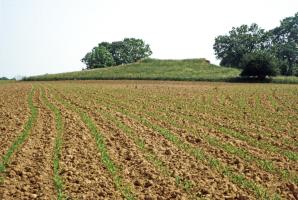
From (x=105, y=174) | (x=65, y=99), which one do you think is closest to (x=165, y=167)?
(x=105, y=174)

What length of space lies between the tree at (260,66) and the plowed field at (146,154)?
114ft

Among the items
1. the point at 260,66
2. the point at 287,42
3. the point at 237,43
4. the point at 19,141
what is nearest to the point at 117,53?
the point at 237,43

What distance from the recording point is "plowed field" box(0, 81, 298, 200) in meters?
10.1

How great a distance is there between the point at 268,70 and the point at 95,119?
1661 inches

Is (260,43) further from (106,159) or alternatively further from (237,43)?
(106,159)

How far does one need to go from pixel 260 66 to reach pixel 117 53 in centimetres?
8229

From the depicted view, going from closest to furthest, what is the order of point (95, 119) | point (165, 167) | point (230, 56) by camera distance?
point (165, 167) → point (95, 119) → point (230, 56)

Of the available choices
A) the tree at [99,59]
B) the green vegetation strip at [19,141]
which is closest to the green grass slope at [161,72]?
the tree at [99,59]

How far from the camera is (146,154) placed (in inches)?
526

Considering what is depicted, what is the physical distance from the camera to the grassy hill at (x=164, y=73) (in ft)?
203

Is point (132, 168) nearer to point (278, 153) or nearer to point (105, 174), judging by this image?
point (105, 174)

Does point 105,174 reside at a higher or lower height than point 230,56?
lower

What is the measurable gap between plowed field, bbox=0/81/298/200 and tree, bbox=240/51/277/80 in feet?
114

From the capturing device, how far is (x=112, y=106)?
25.8m
